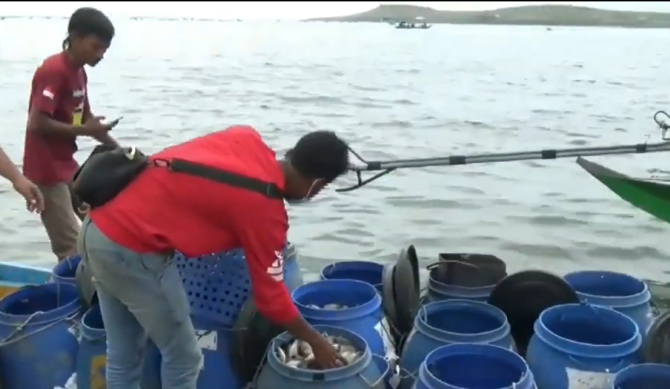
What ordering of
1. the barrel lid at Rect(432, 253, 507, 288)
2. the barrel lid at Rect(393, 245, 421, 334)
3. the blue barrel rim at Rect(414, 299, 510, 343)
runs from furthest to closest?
the barrel lid at Rect(432, 253, 507, 288) → the barrel lid at Rect(393, 245, 421, 334) → the blue barrel rim at Rect(414, 299, 510, 343)

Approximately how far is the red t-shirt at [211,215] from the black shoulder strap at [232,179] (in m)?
0.02

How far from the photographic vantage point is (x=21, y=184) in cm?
380

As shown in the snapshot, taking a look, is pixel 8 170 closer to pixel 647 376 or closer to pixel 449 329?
pixel 449 329

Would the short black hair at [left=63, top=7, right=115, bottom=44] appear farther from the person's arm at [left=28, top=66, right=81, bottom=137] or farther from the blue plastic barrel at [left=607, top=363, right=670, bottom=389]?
the blue plastic barrel at [left=607, top=363, right=670, bottom=389]

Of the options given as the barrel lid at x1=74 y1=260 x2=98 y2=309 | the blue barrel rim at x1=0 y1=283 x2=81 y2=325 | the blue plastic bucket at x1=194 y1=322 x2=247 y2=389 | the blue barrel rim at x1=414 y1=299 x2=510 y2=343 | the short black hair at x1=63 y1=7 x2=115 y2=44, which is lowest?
the blue plastic bucket at x1=194 y1=322 x2=247 y2=389

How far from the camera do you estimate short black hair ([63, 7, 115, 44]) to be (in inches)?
171

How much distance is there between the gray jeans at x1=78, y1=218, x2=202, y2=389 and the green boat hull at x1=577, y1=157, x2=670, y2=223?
313 centimetres

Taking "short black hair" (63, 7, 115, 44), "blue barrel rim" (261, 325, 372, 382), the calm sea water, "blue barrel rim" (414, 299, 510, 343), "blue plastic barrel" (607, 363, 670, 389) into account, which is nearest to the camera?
"blue barrel rim" (261, 325, 372, 382)

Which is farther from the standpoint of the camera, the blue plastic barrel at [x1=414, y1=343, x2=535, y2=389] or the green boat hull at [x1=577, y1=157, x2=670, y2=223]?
the green boat hull at [x1=577, y1=157, x2=670, y2=223]

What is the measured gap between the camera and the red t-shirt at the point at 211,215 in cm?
281

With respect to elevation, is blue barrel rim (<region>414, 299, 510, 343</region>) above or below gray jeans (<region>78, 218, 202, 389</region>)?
below

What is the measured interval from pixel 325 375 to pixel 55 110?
8.35 ft

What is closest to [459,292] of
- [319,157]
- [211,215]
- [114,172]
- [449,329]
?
[449,329]

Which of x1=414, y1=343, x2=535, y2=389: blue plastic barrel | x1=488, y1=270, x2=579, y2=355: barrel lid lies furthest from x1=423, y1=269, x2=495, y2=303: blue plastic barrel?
x1=414, y1=343, x2=535, y2=389: blue plastic barrel
